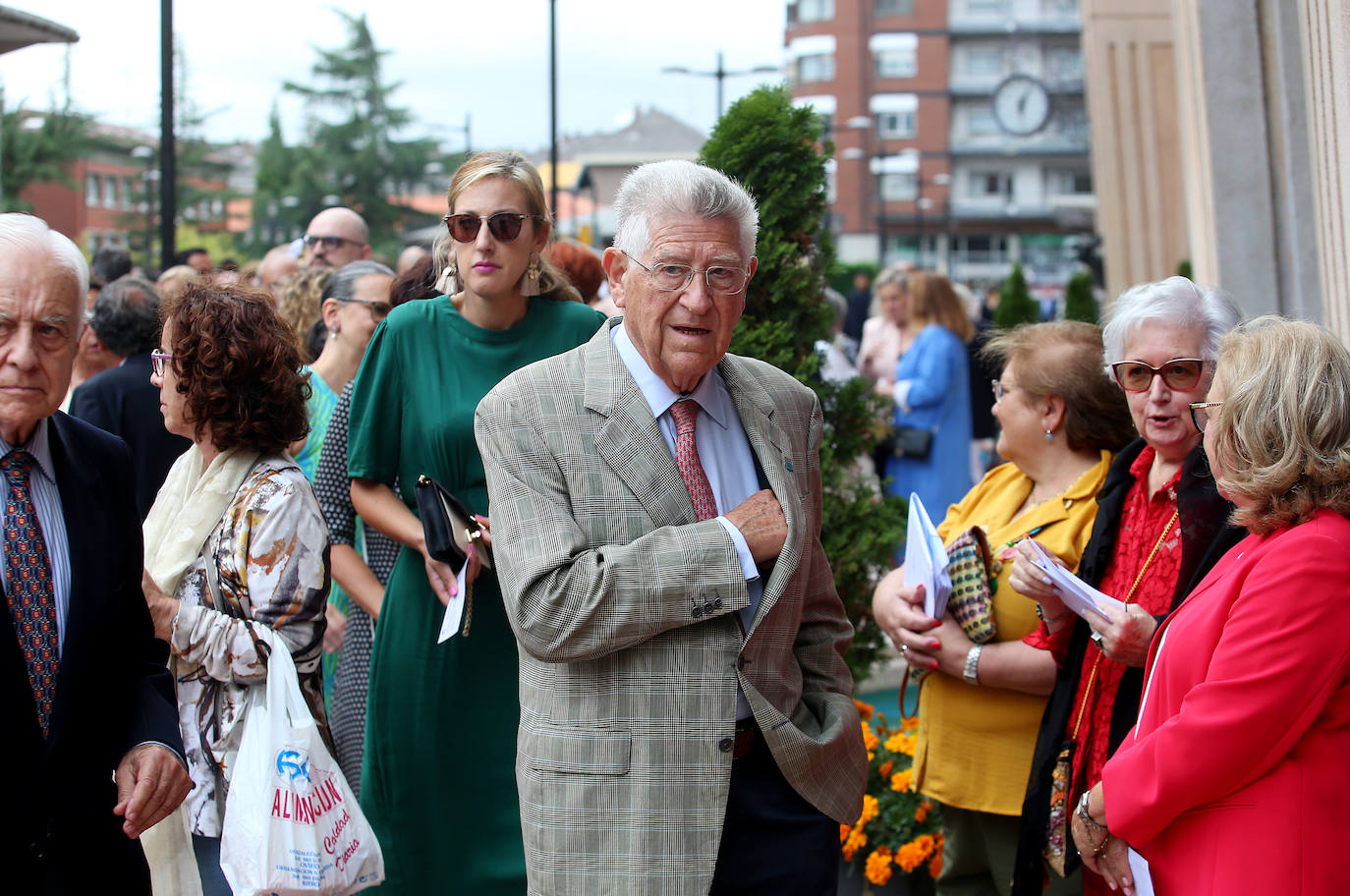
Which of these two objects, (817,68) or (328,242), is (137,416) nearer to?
(328,242)

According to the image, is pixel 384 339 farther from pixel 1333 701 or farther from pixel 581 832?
pixel 1333 701

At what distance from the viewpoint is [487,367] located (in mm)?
3824

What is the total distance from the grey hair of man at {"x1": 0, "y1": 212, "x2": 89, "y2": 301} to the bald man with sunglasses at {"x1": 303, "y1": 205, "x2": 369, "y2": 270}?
183 inches

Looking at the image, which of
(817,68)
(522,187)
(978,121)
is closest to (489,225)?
(522,187)

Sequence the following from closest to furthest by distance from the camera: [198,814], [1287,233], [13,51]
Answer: [198,814], [13,51], [1287,233]

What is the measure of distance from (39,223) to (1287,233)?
5964mm

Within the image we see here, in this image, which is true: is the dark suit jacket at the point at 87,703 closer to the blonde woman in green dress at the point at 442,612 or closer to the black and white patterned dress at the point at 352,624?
the blonde woman in green dress at the point at 442,612

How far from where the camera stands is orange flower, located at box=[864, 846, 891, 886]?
184 inches

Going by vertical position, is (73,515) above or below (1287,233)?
below

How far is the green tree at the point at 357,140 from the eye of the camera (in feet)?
180

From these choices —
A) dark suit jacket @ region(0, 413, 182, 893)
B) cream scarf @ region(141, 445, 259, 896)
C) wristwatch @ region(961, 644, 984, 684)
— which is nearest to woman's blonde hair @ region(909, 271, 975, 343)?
wristwatch @ region(961, 644, 984, 684)

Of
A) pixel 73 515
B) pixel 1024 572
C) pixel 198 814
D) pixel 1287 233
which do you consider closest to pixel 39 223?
pixel 73 515

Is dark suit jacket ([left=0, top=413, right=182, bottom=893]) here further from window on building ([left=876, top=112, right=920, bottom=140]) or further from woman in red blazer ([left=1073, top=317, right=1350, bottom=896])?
window on building ([left=876, top=112, right=920, bottom=140])

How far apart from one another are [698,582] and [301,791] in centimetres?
122
